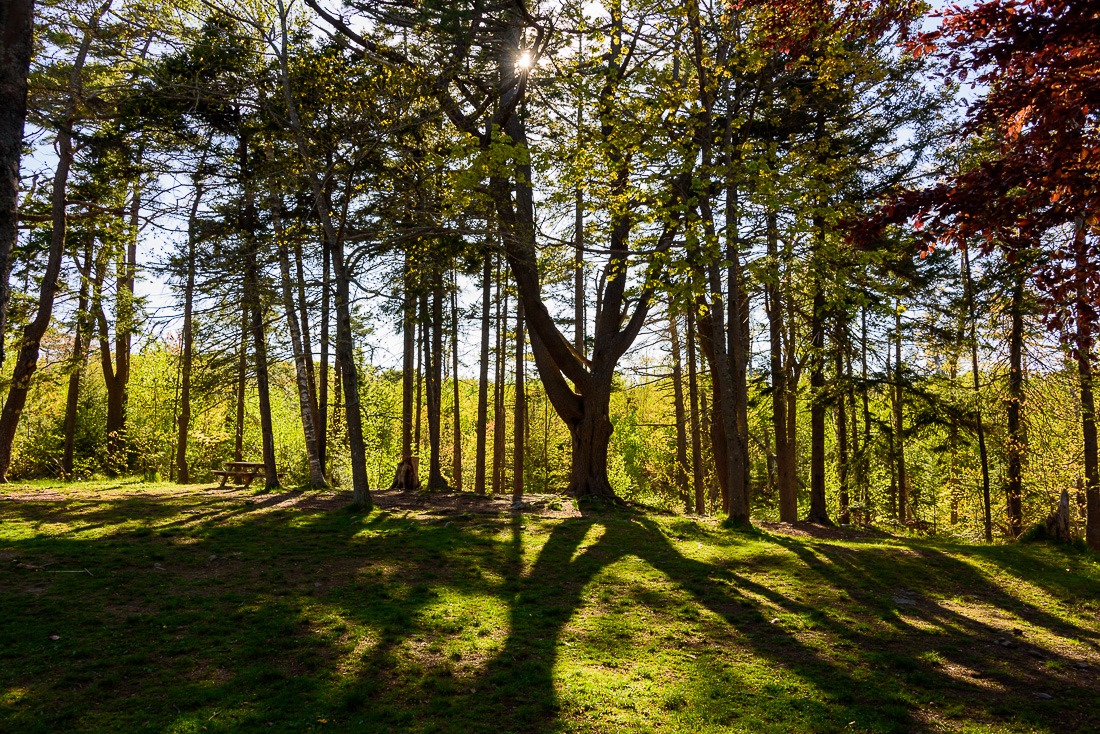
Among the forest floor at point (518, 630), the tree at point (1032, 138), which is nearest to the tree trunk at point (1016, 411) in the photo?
the forest floor at point (518, 630)

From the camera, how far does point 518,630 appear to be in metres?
6.07

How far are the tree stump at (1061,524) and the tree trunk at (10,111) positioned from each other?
13777mm

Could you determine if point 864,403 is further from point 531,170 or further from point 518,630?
point 518,630

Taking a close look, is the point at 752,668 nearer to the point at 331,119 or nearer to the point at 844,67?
the point at 844,67

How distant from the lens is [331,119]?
11.2 metres

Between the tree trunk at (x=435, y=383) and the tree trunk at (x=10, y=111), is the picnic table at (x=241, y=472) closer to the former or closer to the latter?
the tree trunk at (x=435, y=383)

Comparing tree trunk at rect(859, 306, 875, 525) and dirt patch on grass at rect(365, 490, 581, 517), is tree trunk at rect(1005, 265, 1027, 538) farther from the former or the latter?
dirt patch on grass at rect(365, 490, 581, 517)

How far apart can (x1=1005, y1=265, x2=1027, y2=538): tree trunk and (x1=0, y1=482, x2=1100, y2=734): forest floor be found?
11.4ft

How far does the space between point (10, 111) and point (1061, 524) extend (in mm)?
14167

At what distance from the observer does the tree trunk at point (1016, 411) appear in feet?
40.3

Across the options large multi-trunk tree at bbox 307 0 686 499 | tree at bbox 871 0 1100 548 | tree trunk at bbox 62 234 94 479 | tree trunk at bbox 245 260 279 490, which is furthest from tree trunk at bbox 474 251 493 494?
tree at bbox 871 0 1100 548

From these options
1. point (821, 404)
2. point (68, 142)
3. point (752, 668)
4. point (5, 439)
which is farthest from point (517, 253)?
point (5, 439)

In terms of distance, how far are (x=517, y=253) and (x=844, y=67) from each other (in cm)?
675

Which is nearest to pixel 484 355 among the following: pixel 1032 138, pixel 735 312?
pixel 735 312
